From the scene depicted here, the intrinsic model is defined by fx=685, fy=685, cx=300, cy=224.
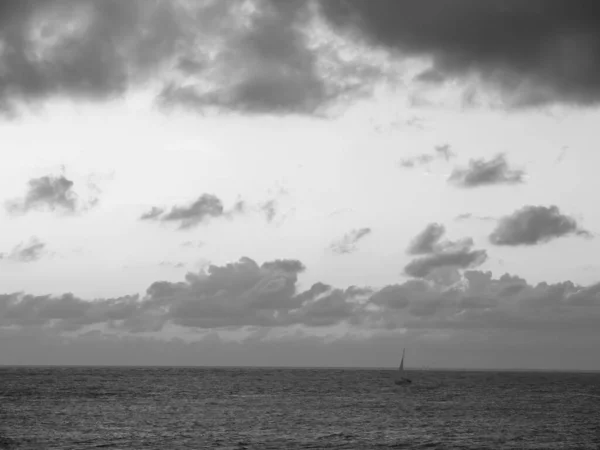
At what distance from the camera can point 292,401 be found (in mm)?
147625

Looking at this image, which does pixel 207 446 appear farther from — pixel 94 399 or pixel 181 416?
pixel 94 399

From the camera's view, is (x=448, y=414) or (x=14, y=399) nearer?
(x=448, y=414)

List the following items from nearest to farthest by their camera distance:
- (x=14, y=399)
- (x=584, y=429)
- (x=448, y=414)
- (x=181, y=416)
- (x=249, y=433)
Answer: (x=249, y=433)
(x=584, y=429)
(x=181, y=416)
(x=448, y=414)
(x=14, y=399)

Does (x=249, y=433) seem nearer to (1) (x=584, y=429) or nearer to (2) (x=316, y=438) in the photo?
(2) (x=316, y=438)

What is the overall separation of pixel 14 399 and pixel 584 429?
11189cm

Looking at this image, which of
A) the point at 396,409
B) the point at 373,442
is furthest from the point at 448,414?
the point at 373,442

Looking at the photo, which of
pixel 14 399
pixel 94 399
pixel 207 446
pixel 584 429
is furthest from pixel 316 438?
pixel 14 399

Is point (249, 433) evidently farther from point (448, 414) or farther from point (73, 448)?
point (448, 414)

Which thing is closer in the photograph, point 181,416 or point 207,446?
point 207,446

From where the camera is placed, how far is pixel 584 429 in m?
100

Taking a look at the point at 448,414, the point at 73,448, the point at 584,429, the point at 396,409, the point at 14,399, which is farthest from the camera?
the point at 14,399

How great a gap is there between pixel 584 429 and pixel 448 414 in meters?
26.0

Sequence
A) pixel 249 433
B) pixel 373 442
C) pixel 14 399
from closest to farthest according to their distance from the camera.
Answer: pixel 373 442, pixel 249 433, pixel 14 399

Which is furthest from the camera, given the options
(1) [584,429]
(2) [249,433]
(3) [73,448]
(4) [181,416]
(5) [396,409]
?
(5) [396,409]
